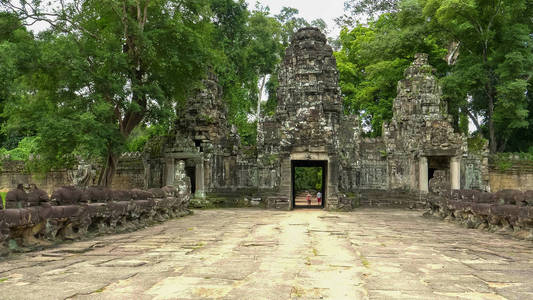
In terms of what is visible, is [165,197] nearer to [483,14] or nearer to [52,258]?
[52,258]

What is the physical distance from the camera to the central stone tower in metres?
17.5

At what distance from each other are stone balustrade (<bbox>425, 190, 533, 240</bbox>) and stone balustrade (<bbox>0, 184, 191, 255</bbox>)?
8.99 meters

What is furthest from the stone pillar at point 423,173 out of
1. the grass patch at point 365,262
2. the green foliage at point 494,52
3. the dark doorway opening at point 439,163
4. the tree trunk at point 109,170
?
the grass patch at point 365,262

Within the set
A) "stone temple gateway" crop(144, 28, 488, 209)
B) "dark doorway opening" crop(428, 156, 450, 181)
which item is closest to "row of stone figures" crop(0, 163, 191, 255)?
"stone temple gateway" crop(144, 28, 488, 209)

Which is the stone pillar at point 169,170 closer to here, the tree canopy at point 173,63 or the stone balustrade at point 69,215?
the tree canopy at point 173,63

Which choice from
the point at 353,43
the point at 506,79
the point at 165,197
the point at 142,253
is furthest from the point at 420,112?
the point at 142,253

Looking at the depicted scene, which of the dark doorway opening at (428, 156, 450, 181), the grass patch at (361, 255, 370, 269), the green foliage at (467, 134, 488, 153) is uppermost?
the green foliage at (467, 134, 488, 153)

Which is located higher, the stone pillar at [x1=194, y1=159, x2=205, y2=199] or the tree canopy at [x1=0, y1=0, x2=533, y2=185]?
the tree canopy at [x1=0, y1=0, x2=533, y2=185]

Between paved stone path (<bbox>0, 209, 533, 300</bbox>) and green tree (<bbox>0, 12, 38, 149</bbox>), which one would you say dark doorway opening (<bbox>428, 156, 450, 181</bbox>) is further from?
green tree (<bbox>0, 12, 38, 149</bbox>)

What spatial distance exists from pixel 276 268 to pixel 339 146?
1373 cm

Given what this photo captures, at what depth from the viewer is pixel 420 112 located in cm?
2233

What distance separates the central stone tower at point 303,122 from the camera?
17.5m

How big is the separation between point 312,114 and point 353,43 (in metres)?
17.1

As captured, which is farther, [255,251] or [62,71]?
[62,71]
